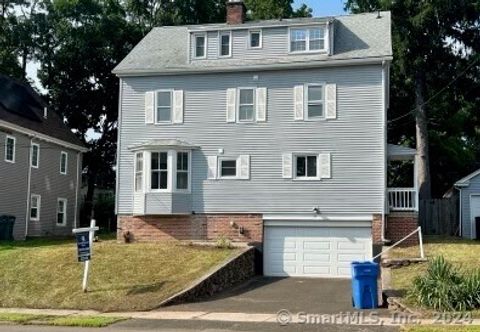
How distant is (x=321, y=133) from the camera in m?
25.9

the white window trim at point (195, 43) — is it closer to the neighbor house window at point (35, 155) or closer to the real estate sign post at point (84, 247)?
the real estate sign post at point (84, 247)

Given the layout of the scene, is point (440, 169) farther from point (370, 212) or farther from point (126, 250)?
point (126, 250)

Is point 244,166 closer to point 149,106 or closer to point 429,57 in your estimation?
point 149,106

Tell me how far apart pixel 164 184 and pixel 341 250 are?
7.40 m

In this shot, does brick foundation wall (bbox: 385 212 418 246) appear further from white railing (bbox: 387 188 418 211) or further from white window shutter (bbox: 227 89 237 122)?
white window shutter (bbox: 227 89 237 122)

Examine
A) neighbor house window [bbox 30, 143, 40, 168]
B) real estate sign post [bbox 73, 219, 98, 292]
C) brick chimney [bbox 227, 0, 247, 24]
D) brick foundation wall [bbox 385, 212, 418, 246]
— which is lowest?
real estate sign post [bbox 73, 219, 98, 292]

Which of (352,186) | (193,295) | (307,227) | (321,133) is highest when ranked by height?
(321,133)

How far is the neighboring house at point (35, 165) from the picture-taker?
32406mm

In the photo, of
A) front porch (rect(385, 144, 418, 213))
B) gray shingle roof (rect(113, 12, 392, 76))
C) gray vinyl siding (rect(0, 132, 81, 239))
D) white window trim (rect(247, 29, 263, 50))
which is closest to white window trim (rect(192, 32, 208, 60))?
gray shingle roof (rect(113, 12, 392, 76))

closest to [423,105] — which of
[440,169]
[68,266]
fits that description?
[440,169]

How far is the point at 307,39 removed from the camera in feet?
88.7

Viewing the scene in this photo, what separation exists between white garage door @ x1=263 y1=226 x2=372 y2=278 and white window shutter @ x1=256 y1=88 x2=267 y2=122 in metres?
4.35

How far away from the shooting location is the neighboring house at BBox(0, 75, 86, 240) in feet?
106

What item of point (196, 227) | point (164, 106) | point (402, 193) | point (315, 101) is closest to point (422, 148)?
point (402, 193)
